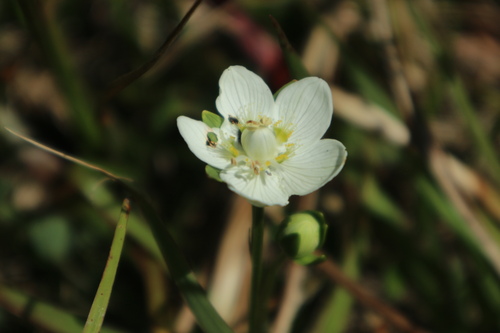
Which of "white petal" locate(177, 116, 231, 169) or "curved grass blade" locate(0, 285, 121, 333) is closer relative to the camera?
"white petal" locate(177, 116, 231, 169)

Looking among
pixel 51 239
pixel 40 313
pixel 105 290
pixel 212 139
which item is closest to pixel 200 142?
pixel 212 139

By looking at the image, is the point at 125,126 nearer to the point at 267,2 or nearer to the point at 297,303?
the point at 267,2

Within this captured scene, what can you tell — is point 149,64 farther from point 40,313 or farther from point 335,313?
point 335,313

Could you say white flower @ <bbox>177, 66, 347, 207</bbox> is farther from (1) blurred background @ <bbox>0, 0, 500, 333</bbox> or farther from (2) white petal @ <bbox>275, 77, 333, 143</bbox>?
(1) blurred background @ <bbox>0, 0, 500, 333</bbox>

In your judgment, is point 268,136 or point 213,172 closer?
point 213,172

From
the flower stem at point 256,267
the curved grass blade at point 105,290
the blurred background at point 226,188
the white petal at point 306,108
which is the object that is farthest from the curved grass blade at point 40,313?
the white petal at point 306,108

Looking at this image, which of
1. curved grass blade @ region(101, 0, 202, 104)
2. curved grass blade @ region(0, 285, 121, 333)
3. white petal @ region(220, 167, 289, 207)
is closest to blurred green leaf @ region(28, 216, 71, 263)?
curved grass blade @ region(0, 285, 121, 333)

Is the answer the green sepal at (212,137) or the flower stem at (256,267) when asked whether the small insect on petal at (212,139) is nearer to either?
the green sepal at (212,137)
